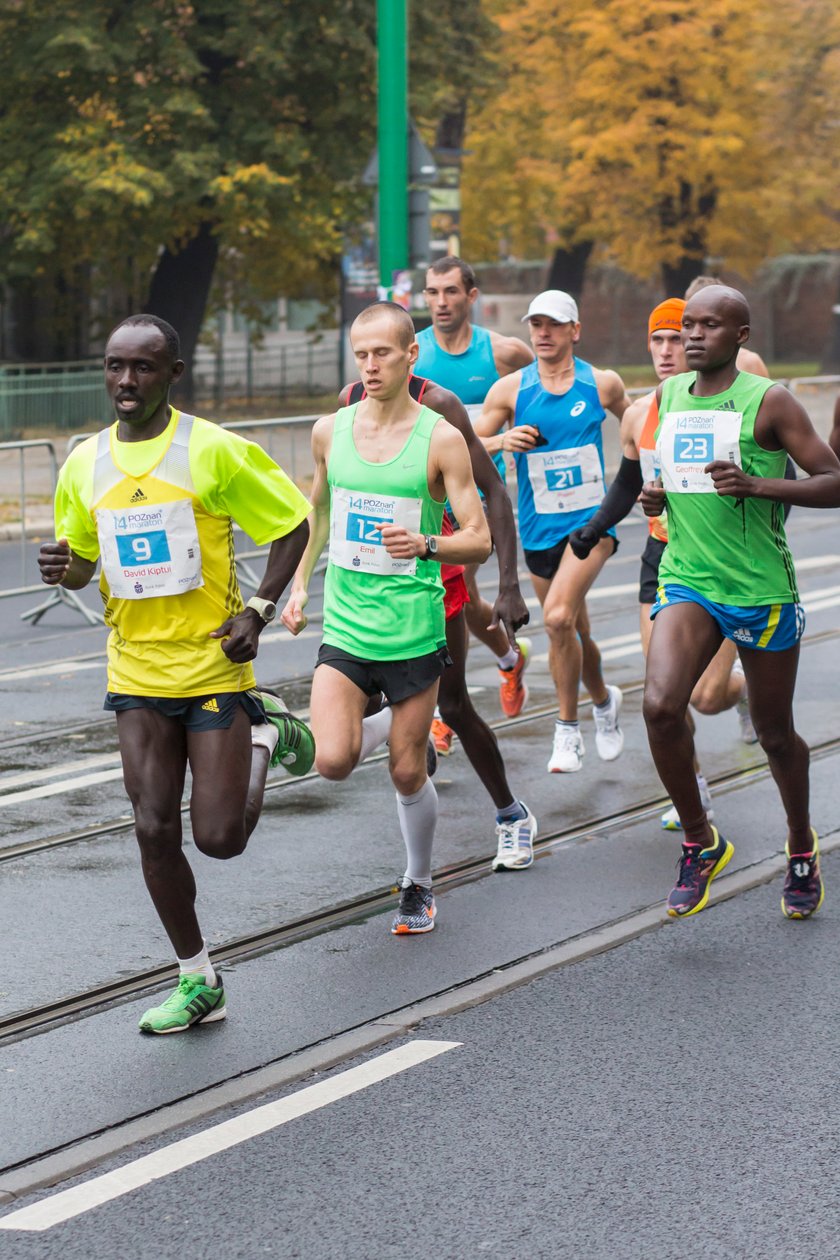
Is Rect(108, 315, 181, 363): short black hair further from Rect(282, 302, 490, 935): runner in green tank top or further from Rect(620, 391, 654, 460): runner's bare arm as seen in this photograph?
Rect(620, 391, 654, 460): runner's bare arm

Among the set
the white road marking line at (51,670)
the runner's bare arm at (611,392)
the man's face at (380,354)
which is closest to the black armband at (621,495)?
the man's face at (380,354)

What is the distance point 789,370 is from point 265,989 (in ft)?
148

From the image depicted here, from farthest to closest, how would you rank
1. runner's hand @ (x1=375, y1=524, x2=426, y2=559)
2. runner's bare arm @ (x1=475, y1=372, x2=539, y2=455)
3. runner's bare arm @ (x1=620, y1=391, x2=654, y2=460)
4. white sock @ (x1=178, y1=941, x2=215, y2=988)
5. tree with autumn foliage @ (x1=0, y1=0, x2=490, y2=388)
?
tree with autumn foliage @ (x1=0, y1=0, x2=490, y2=388), runner's bare arm @ (x1=475, y1=372, x2=539, y2=455), runner's bare arm @ (x1=620, y1=391, x2=654, y2=460), runner's hand @ (x1=375, y1=524, x2=426, y2=559), white sock @ (x1=178, y1=941, x2=215, y2=988)

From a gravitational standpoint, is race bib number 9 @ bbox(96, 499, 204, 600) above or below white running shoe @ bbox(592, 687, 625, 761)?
above

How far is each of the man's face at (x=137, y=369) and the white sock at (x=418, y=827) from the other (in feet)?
5.44

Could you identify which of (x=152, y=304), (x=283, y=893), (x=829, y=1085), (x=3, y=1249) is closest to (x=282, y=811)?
(x=283, y=893)

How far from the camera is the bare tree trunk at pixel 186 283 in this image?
105ft

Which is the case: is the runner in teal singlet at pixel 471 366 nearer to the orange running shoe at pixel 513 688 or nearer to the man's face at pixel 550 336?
the orange running shoe at pixel 513 688

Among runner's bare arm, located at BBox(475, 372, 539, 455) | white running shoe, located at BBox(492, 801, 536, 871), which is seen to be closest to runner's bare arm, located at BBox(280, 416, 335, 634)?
white running shoe, located at BBox(492, 801, 536, 871)

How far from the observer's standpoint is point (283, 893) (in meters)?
6.80

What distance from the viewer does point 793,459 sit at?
6.13 meters

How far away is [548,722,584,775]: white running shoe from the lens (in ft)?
28.2

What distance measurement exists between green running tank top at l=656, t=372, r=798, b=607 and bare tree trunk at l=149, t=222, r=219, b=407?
26.1 metres

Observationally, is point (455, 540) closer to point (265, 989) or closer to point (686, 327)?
point (686, 327)
